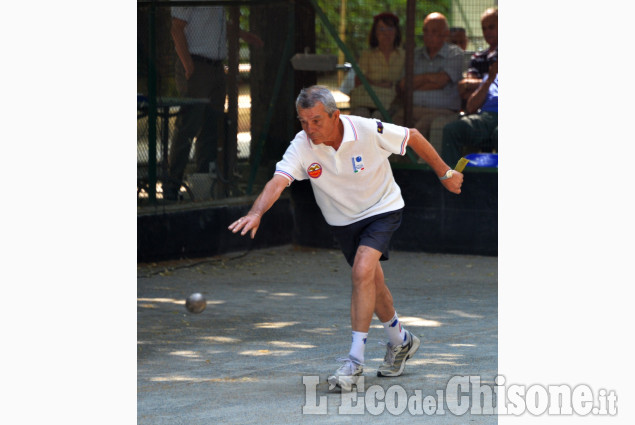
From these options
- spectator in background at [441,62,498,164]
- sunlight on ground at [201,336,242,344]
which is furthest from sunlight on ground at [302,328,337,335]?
spectator in background at [441,62,498,164]

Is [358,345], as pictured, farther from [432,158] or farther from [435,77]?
[435,77]

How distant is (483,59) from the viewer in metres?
10.4

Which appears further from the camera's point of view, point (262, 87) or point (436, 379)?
point (262, 87)

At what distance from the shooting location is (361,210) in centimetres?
573

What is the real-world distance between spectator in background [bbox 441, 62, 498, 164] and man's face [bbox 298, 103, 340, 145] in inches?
196

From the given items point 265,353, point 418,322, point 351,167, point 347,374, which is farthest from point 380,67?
point 347,374

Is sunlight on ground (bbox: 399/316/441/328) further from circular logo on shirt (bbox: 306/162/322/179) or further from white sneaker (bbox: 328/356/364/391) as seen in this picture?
circular logo on shirt (bbox: 306/162/322/179)

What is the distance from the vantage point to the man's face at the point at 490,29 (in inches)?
400

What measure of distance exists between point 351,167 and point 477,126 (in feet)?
16.3
